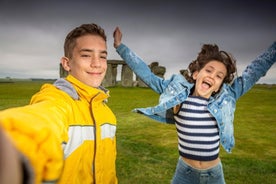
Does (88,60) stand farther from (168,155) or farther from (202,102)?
(168,155)

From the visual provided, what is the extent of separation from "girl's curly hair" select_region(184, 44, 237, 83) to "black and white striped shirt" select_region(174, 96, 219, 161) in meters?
0.41

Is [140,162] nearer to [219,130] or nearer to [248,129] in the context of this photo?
[219,130]

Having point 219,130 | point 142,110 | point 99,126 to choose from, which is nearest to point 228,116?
point 219,130

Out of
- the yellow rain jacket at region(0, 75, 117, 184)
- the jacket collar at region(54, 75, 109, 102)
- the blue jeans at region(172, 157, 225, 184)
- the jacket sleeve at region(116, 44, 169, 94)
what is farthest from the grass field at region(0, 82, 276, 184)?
the jacket collar at region(54, 75, 109, 102)

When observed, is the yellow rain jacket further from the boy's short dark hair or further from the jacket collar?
the boy's short dark hair

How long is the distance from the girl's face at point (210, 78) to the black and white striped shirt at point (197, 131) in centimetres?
10

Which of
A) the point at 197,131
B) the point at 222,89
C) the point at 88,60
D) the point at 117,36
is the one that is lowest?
the point at 197,131

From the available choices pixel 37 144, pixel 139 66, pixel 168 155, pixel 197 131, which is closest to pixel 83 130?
pixel 37 144

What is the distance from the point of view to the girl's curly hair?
3.11 m

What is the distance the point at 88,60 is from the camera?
2.17 m

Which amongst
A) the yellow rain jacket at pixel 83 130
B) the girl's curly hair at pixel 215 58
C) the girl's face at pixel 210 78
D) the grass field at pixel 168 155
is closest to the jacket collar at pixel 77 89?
the yellow rain jacket at pixel 83 130

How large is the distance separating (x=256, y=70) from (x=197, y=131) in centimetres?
102

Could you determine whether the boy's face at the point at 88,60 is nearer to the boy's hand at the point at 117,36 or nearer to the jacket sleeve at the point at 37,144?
the boy's hand at the point at 117,36

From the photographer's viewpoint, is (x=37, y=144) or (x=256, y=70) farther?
(x=256, y=70)
